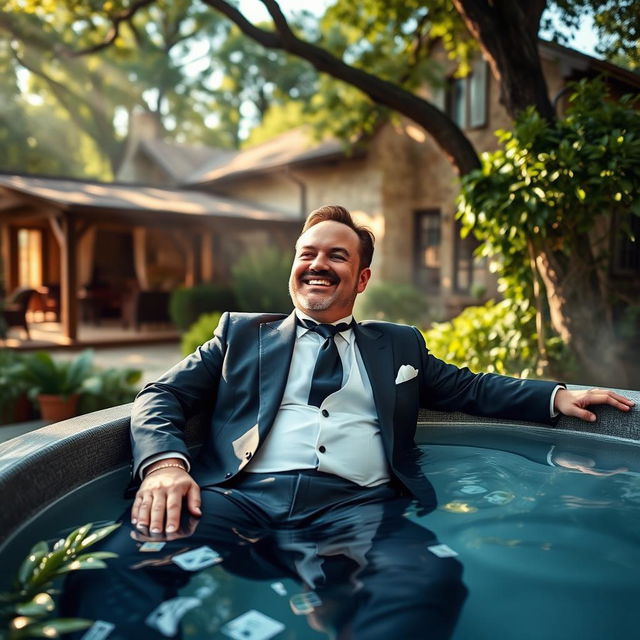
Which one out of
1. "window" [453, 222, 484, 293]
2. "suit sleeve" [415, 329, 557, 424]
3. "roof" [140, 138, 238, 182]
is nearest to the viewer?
"suit sleeve" [415, 329, 557, 424]

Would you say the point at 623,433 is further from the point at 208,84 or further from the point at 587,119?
the point at 208,84

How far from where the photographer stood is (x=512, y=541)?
2500 millimetres

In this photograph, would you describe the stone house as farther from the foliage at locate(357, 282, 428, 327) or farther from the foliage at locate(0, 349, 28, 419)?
the foliage at locate(0, 349, 28, 419)

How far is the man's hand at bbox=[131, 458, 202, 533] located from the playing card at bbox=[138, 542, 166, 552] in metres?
0.05

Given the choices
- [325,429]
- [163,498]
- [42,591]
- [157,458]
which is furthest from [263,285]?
[42,591]

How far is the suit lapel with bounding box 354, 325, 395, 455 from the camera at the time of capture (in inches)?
108

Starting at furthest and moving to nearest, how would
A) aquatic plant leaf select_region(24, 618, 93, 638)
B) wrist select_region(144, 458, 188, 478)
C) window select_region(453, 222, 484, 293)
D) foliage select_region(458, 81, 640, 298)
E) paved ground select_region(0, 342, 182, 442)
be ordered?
1. window select_region(453, 222, 484, 293)
2. paved ground select_region(0, 342, 182, 442)
3. foliage select_region(458, 81, 640, 298)
4. wrist select_region(144, 458, 188, 478)
5. aquatic plant leaf select_region(24, 618, 93, 638)

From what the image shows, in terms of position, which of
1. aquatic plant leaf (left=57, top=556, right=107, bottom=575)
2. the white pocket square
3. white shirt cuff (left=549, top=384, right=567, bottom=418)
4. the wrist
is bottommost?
aquatic plant leaf (left=57, top=556, right=107, bottom=575)

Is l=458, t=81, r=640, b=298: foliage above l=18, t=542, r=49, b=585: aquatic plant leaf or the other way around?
above

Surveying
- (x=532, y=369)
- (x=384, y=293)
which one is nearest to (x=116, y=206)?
(x=384, y=293)

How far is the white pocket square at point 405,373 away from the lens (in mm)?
2898

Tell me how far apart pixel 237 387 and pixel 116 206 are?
1090cm

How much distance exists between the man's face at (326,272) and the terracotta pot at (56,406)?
377 cm

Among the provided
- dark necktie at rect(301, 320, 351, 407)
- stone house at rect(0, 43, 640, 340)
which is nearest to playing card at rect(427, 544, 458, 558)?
dark necktie at rect(301, 320, 351, 407)
